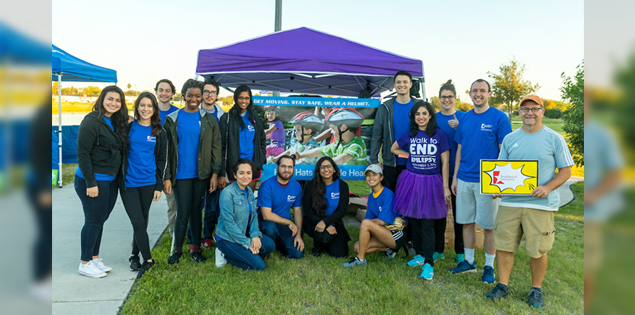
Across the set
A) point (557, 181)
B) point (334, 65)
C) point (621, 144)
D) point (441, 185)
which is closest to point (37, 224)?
point (621, 144)

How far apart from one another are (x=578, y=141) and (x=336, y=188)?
8.12 m

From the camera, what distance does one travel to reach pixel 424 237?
13.1 feet

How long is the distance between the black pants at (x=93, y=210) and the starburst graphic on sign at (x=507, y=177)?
3.38 m

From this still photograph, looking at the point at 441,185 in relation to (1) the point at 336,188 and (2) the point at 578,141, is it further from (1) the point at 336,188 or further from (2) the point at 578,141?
(2) the point at 578,141

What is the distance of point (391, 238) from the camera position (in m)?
4.28

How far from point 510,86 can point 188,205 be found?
19.9 metres

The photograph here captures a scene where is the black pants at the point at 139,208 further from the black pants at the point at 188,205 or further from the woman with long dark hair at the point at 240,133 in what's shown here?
the woman with long dark hair at the point at 240,133

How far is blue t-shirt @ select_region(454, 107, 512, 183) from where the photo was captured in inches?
149

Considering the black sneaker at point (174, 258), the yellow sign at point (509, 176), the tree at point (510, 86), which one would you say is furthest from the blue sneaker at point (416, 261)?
the tree at point (510, 86)

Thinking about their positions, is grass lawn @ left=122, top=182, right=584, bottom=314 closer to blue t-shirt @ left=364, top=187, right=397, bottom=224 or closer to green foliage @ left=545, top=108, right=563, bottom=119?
blue t-shirt @ left=364, top=187, right=397, bottom=224

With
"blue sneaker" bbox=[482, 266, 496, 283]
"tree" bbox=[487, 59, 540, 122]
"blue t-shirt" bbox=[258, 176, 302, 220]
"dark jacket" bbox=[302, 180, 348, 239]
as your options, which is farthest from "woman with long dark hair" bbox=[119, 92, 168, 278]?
"tree" bbox=[487, 59, 540, 122]

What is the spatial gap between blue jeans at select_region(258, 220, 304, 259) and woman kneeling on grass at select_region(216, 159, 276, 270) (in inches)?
9.2

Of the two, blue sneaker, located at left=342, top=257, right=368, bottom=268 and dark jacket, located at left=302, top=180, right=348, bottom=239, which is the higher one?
dark jacket, located at left=302, top=180, right=348, bottom=239

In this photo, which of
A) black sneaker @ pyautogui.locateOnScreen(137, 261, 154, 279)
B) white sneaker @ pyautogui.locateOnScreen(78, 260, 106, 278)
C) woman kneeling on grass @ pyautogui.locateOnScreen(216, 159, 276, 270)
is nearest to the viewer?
white sneaker @ pyautogui.locateOnScreen(78, 260, 106, 278)
